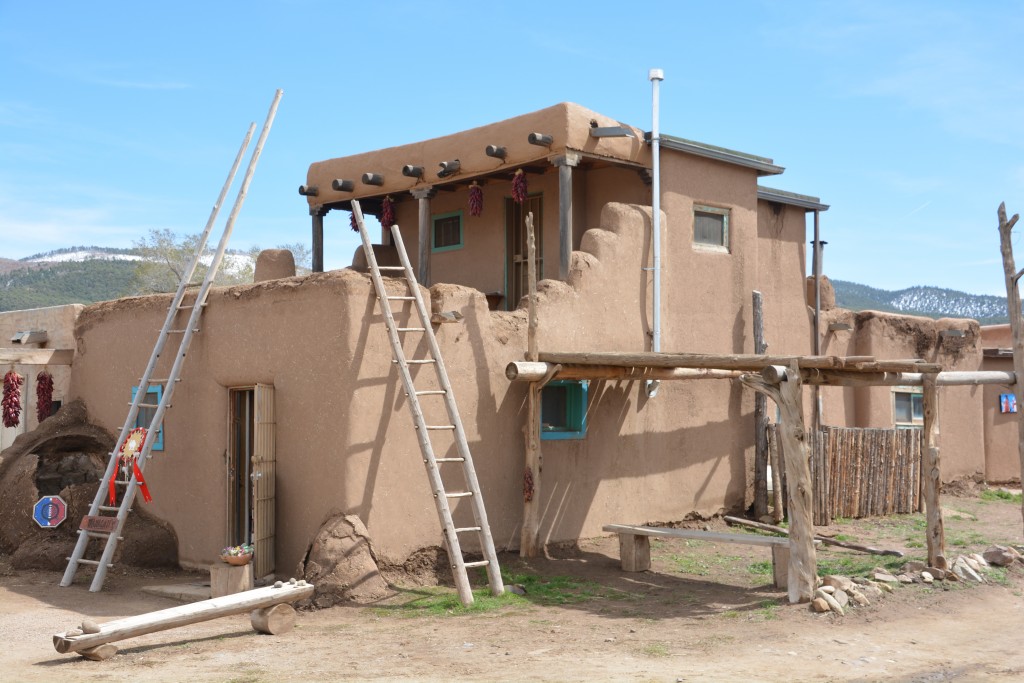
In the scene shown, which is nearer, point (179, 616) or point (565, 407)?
point (179, 616)

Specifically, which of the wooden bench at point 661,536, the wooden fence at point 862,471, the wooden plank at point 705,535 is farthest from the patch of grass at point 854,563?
the wooden fence at point 862,471

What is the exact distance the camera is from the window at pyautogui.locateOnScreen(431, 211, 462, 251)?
17.1m

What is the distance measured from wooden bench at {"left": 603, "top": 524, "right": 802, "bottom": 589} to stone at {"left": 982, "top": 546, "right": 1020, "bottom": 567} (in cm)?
265

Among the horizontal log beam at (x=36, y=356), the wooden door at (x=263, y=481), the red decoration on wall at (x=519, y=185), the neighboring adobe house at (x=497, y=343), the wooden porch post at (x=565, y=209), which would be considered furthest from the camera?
the red decoration on wall at (x=519, y=185)

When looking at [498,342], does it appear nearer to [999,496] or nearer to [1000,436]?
[999,496]

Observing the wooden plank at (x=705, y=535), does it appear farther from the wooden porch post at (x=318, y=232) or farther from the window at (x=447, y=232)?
the wooden porch post at (x=318, y=232)

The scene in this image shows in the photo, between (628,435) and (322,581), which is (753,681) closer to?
(322,581)

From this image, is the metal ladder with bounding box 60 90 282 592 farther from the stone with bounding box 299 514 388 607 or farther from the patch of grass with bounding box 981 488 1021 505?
the patch of grass with bounding box 981 488 1021 505

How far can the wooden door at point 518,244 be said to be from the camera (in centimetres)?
1606

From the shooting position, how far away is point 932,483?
1213 centimetres

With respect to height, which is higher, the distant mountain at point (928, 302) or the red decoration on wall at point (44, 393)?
the distant mountain at point (928, 302)

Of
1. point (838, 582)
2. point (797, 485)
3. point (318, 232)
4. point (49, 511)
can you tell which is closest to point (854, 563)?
A: point (838, 582)

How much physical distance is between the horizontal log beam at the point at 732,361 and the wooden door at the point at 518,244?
395cm

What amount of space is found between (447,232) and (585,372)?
5.61 metres
